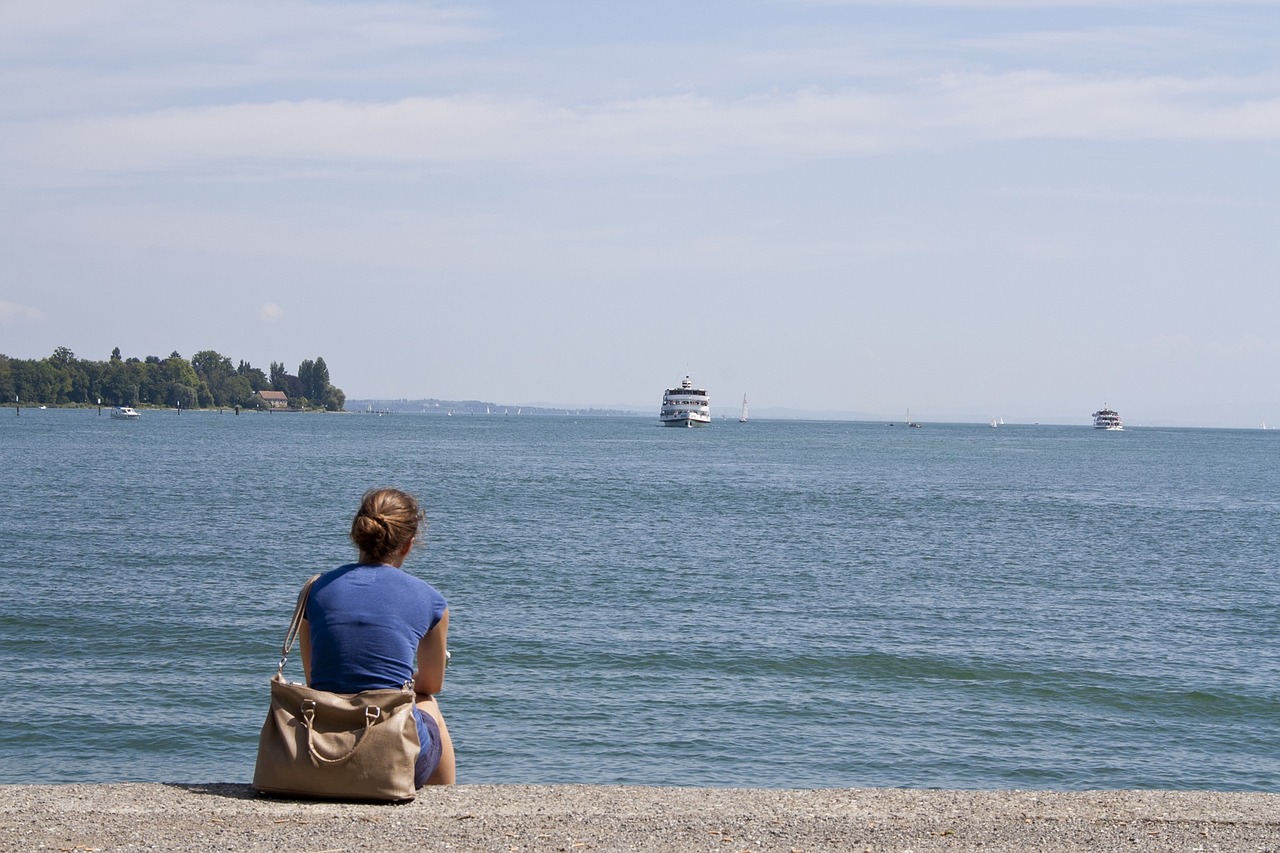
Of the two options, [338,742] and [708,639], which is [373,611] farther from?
[708,639]

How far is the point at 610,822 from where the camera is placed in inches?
269

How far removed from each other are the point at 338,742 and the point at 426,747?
0.54 m

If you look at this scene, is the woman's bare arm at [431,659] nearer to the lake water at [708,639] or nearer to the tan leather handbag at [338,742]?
the tan leather handbag at [338,742]

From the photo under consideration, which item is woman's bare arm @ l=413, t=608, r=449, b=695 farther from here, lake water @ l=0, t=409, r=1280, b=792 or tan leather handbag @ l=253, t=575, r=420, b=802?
lake water @ l=0, t=409, r=1280, b=792

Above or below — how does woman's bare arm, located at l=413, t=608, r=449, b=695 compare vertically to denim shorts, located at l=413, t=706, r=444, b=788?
above

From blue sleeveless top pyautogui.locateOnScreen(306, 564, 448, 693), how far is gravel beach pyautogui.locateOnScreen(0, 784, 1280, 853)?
2.35 ft

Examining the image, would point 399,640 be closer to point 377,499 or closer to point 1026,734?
point 377,499

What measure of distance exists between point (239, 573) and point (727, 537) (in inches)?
646

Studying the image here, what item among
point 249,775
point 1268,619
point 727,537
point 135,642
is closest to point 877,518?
point 727,537

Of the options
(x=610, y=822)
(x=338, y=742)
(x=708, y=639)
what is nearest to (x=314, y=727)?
(x=338, y=742)

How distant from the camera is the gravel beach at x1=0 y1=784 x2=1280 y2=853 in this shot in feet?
20.9

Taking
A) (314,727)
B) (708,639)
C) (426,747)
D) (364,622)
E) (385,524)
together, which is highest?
(385,524)

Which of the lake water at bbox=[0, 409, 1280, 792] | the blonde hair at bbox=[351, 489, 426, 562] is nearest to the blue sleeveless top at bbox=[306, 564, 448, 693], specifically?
the blonde hair at bbox=[351, 489, 426, 562]

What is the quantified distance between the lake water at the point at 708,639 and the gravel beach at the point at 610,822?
7.21 meters
